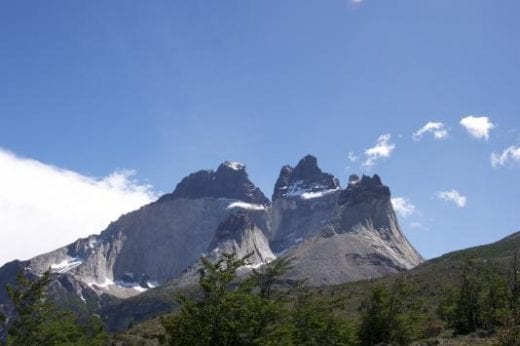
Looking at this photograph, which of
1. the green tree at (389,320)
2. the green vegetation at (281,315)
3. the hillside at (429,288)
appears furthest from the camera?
the hillside at (429,288)

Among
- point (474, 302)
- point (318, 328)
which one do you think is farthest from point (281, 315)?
point (474, 302)

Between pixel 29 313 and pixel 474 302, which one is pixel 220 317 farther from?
pixel 474 302

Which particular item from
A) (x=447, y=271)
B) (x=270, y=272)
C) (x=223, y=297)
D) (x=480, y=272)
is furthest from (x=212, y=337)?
(x=447, y=271)

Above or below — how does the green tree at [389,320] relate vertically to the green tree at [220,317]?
below

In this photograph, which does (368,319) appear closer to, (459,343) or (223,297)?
(459,343)

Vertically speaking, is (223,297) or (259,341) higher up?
(223,297)

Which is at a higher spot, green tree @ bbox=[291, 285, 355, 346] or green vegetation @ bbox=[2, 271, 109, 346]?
green vegetation @ bbox=[2, 271, 109, 346]

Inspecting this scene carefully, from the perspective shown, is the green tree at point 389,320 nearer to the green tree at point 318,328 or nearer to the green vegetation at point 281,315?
the green vegetation at point 281,315

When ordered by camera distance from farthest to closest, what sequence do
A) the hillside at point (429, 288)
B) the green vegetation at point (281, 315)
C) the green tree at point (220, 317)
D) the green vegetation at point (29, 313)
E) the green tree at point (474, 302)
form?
the hillside at point (429, 288), the green tree at point (474, 302), the green vegetation at point (29, 313), the green vegetation at point (281, 315), the green tree at point (220, 317)

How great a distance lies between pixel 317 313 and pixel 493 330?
18.5 meters

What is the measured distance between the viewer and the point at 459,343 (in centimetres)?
3909

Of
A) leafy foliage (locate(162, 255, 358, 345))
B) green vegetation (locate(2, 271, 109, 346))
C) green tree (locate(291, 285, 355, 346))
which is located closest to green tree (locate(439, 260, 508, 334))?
green tree (locate(291, 285, 355, 346))

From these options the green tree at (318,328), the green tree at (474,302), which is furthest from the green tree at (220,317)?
the green tree at (474,302)

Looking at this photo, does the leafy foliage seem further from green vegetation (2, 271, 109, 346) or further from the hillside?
green vegetation (2, 271, 109, 346)
